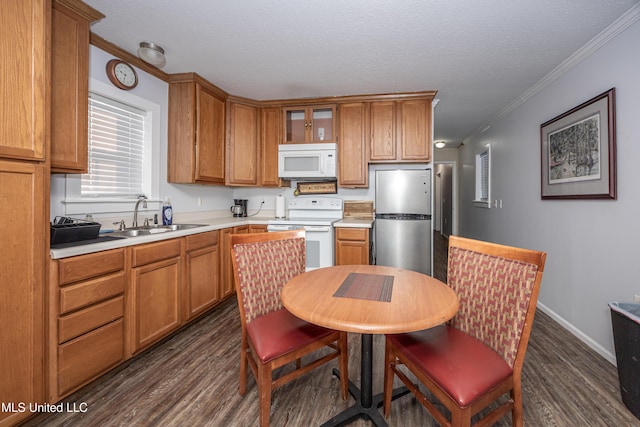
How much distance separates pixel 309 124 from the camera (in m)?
3.42

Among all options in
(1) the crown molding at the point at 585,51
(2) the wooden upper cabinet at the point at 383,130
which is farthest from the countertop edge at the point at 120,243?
(1) the crown molding at the point at 585,51

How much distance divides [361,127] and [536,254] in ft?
8.45

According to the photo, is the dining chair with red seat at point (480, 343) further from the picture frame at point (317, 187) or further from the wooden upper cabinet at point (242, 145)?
the wooden upper cabinet at point (242, 145)

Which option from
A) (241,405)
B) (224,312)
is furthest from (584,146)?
(224,312)

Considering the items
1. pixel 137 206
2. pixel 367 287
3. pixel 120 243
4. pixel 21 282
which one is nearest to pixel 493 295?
pixel 367 287

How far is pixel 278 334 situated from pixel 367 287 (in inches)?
19.8

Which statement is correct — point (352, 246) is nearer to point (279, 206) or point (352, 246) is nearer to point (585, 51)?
point (279, 206)

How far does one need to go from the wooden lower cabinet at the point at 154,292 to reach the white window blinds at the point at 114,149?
29.3 inches

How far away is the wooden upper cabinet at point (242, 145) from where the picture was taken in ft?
11.0

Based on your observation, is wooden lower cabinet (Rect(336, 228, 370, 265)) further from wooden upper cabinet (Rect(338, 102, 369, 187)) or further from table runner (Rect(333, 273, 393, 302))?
table runner (Rect(333, 273, 393, 302))

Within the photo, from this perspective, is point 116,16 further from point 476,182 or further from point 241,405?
point 476,182

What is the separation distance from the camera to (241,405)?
4.99 feet

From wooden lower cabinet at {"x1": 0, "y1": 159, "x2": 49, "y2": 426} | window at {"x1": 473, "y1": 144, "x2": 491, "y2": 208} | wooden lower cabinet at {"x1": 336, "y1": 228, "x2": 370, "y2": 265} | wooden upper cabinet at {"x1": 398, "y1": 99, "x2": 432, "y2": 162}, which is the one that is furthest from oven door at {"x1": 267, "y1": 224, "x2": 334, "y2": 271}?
window at {"x1": 473, "y1": 144, "x2": 491, "y2": 208}

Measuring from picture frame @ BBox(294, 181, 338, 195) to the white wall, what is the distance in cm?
223
